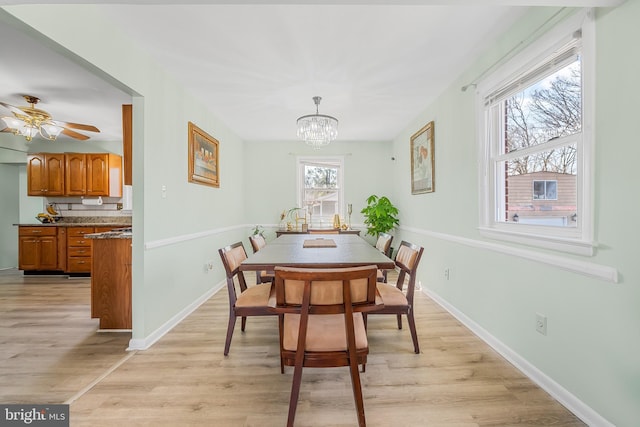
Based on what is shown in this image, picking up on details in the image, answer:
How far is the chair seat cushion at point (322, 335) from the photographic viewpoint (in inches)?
54.2

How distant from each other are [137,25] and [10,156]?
17.1 ft

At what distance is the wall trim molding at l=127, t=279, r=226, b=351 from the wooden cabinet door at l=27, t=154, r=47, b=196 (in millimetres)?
3806

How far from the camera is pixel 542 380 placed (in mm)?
1751

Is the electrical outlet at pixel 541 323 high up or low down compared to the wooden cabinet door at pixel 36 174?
down

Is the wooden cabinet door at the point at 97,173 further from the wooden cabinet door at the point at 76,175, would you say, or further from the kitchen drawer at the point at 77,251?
the kitchen drawer at the point at 77,251

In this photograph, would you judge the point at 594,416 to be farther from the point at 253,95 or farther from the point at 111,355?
the point at 253,95

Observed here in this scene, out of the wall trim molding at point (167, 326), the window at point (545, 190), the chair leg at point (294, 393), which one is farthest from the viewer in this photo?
the wall trim molding at point (167, 326)

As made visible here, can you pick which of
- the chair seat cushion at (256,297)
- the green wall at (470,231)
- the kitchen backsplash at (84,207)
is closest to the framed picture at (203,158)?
the green wall at (470,231)

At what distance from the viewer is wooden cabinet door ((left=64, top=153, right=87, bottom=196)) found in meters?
4.81

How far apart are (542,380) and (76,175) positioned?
6.64m

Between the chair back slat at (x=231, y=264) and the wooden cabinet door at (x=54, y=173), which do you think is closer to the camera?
the chair back slat at (x=231, y=264)

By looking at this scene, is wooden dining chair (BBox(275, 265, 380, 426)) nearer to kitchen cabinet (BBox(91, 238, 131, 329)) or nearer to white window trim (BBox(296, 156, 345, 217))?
kitchen cabinet (BBox(91, 238, 131, 329))

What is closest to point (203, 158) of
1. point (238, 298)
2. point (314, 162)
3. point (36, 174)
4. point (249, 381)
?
point (238, 298)

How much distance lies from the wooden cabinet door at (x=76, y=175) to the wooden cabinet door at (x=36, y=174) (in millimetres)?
366
